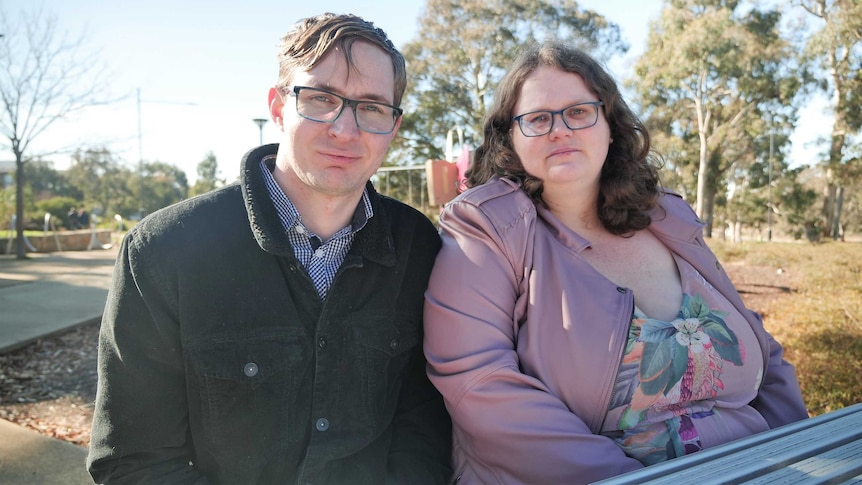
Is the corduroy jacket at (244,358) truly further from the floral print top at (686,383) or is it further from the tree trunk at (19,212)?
the tree trunk at (19,212)

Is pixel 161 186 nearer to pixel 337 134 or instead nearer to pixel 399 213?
pixel 399 213

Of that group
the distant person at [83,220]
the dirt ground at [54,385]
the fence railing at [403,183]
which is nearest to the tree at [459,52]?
the fence railing at [403,183]

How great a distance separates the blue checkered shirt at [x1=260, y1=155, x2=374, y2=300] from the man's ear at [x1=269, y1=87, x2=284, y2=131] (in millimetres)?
162

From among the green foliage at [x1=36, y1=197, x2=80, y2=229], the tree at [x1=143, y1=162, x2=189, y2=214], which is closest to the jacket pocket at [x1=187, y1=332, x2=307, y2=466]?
the green foliage at [x1=36, y1=197, x2=80, y2=229]

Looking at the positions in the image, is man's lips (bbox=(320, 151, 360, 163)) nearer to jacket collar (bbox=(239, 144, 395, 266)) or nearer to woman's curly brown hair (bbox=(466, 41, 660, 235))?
jacket collar (bbox=(239, 144, 395, 266))

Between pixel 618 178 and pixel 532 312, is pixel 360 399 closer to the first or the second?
pixel 532 312

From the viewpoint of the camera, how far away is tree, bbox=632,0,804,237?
832 inches

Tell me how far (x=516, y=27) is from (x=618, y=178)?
24.7 meters

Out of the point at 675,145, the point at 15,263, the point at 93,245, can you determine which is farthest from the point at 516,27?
Answer: the point at 15,263

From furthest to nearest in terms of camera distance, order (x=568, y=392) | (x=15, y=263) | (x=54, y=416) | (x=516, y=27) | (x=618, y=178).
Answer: (x=516, y=27) < (x=15, y=263) < (x=54, y=416) < (x=618, y=178) < (x=568, y=392)

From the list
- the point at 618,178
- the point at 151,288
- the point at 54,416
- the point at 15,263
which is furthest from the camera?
the point at 15,263

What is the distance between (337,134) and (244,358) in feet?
2.16

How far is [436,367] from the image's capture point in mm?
1699

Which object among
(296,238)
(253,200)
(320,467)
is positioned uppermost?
(253,200)
